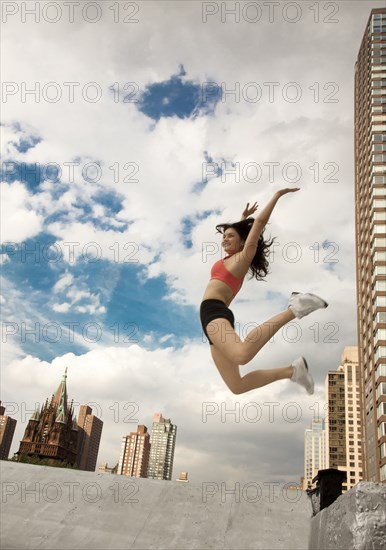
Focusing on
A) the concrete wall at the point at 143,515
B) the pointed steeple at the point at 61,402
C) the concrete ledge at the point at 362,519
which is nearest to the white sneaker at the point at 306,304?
the concrete ledge at the point at 362,519

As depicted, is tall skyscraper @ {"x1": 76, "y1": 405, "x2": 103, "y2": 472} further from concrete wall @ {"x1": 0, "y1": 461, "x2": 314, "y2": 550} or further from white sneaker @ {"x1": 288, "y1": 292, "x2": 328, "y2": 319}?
white sneaker @ {"x1": 288, "y1": 292, "x2": 328, "y2": 319}

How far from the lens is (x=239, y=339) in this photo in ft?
14.0

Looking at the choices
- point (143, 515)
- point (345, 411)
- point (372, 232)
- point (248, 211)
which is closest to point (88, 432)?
point (345, 411)

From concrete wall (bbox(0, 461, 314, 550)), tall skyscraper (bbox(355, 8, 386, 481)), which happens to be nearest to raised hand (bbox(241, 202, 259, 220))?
concrete wall (bbox(0, 461, 314, 550))

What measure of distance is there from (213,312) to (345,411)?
487ft

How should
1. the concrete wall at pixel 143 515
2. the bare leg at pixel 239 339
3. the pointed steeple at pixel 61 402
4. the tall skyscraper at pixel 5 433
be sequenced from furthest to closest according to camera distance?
the tall skyscraper at pixel 5 433
the pointed steeple at pixel 61 402
the concrete wall at pixel 143 515
the bare leg at pixel 239 339

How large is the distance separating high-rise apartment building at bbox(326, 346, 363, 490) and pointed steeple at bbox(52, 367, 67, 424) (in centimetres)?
7955

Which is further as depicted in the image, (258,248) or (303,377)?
(258,248)

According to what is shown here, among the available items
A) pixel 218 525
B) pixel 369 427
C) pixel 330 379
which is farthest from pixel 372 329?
pixel 330 379

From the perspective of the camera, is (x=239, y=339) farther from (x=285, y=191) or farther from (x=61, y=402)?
(x=61, y=402)

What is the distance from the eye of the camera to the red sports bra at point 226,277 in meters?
4.77

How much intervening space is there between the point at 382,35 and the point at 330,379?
98390 millimetres

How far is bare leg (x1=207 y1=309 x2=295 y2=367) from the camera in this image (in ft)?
13.5

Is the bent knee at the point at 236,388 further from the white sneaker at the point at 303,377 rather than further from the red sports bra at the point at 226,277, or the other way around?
the red sports bra at the point at 226,277
